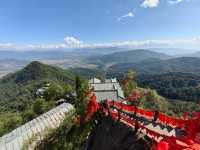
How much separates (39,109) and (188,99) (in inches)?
3979

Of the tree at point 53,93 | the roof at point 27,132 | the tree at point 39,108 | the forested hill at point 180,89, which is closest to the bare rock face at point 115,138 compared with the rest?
the roof at point 27,132

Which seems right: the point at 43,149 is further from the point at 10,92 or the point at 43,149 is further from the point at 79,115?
the point at 10,92

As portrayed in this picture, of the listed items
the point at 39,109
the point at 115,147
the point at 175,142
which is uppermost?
the point at 175,142

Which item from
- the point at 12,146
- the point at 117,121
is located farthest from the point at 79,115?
the point at 117,121

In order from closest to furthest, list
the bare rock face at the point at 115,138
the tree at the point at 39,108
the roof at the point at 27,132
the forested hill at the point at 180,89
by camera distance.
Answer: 1. the bare rock face at the point at 115,138
2. the roof at the point at 27,132
3. the tree at the point at 39,108
4. the forested hill at the point at 180,89

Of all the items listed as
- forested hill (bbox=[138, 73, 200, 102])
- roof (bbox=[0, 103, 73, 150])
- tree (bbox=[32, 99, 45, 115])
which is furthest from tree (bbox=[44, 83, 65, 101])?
forested hill (bbox=[138, 73, 200, 102])

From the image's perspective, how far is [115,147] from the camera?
15.5 metres

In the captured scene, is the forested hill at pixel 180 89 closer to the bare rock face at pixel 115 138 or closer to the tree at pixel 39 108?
the tree at pixel 39 108

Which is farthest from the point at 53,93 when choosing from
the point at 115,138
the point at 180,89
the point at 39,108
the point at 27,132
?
the point at 180,89

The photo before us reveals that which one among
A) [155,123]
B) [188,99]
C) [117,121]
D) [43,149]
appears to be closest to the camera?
[155,123]

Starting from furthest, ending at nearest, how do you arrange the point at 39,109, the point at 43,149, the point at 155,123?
the point at 39,109
the point at 43,149
the point at 155,123

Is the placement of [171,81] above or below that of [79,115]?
below

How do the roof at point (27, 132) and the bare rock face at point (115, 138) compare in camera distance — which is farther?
the roof at point (27, 132)

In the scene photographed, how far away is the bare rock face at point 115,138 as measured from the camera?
467 inches
